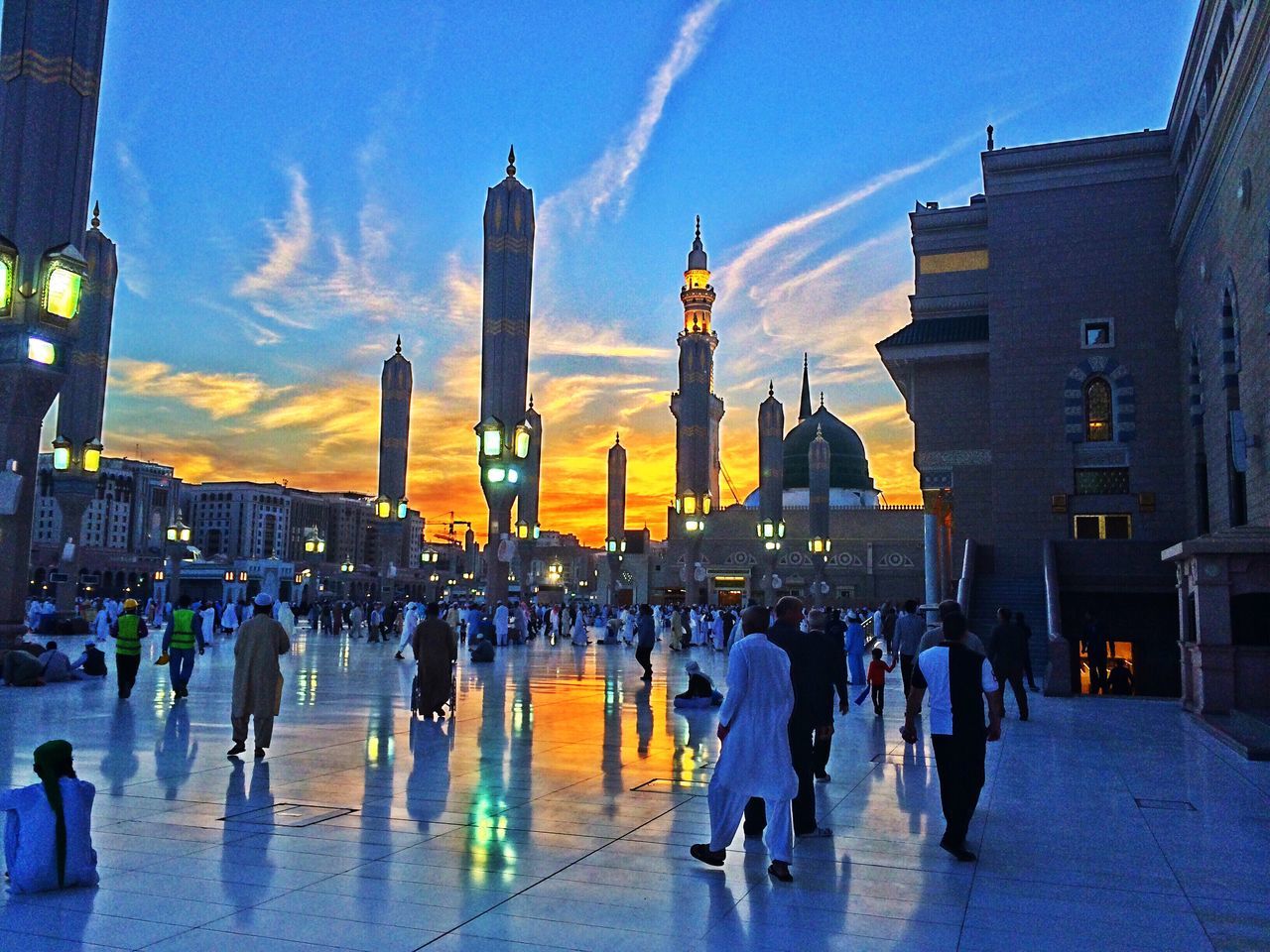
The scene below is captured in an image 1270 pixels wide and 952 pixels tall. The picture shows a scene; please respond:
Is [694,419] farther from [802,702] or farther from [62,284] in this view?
[802,702]

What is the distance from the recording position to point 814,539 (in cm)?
4769

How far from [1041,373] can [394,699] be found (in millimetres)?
17958

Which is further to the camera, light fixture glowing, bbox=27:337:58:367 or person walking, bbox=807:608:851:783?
light fixture glowing, bbox=27:337:58:367

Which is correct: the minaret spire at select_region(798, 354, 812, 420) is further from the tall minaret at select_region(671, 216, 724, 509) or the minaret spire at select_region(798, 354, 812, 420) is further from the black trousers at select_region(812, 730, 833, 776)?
the black trousers at select_region(812, 730, 833, 776)

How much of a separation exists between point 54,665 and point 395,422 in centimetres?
2726

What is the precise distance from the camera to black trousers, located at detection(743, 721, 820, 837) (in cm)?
604

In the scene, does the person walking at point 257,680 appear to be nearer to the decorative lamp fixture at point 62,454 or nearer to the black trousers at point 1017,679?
the black trousers at point 1017,679

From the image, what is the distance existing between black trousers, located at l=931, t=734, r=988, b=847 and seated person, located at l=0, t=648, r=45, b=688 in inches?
534

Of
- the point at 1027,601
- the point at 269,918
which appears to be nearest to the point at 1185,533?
the point at 1027,601

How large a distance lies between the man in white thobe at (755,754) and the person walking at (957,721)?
98 centimetres

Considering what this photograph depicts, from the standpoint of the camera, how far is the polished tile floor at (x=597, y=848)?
4.20m

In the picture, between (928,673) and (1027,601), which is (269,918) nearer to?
(928,673)

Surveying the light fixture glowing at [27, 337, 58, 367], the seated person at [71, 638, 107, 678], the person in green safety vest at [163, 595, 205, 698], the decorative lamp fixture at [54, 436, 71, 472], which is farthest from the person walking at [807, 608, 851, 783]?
the decorative lamp fixture at [54, 436, 71, 472]

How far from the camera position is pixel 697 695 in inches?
506
